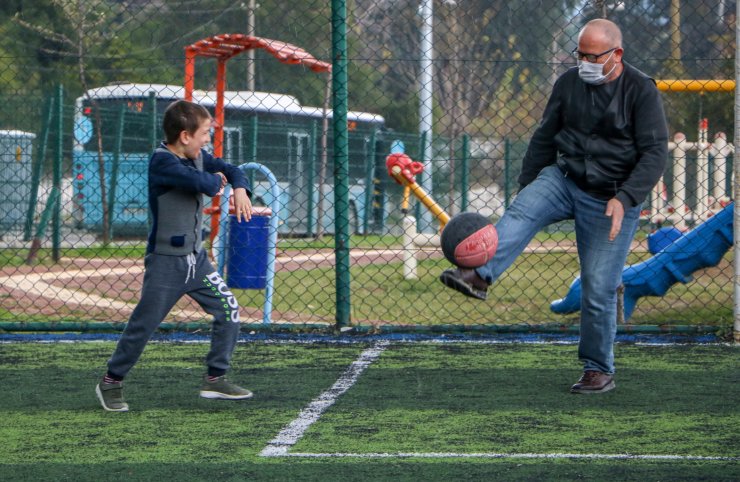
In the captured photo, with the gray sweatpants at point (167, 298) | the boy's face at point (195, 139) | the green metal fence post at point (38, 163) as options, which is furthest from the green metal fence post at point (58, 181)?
the boy's face at point (195, 139)

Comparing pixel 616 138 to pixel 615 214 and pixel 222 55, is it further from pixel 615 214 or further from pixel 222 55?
pixel 222 55

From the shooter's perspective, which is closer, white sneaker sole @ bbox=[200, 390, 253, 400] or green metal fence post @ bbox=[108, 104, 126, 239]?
white sneaker sole @ bbox=[200, 390, 253, 400]

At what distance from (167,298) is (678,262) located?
501 cm

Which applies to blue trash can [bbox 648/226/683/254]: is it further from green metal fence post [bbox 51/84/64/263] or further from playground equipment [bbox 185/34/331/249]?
green metal fence post [bbox 51/84/64/263]

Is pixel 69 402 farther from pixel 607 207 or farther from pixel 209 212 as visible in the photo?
pixel 209 212

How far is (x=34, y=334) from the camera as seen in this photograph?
8.15 meters

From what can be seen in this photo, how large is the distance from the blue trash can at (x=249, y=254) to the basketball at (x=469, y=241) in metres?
4.30

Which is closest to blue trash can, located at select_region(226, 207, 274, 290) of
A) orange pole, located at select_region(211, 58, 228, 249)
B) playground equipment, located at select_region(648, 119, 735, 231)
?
orange pole, located at select_region(211, 58, 228, 249)

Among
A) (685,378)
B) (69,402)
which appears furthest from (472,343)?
(69,402)

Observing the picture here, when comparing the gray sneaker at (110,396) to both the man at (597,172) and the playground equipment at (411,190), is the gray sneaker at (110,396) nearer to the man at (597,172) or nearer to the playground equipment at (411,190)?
the man at (597,172)

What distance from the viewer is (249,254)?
9.23m

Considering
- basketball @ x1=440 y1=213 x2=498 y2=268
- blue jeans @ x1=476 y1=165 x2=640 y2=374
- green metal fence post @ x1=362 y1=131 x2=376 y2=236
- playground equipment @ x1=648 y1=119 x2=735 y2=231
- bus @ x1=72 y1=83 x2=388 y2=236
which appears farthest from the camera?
green metal fence post @ x1=362 y1=131 x2=376 y2=236

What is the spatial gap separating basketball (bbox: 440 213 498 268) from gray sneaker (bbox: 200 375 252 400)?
1263mm

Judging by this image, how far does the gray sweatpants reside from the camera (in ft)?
17.3
